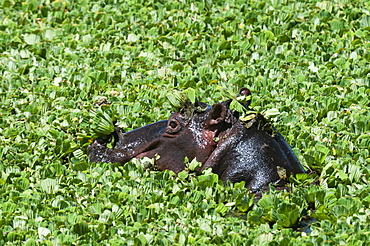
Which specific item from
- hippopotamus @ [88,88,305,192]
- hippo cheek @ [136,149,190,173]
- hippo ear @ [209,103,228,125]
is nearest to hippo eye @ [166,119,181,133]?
hippopotamus @ [88,88,305,192]

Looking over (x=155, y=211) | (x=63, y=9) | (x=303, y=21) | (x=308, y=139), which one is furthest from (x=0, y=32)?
(x=155, y=211)

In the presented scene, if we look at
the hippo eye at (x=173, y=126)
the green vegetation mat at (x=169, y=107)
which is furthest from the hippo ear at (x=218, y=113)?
the hippo eye at (x=173, y=126)

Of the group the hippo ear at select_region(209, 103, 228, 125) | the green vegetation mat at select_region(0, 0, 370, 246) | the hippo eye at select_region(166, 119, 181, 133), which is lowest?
the green vegetation mat at select_region(0, 0, 370, 246)

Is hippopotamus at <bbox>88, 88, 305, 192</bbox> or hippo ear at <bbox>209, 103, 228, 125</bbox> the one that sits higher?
hippo ear at <bbox>209, 103, 228, 125</bbox>

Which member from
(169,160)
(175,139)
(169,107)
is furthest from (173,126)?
(169,107)

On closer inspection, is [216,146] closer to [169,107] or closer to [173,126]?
[173,126]

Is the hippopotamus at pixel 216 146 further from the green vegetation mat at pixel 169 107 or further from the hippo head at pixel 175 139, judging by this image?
the green vegetation mat at pixel 169 107

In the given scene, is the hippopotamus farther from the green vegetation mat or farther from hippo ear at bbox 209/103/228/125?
the green vegetation mat
